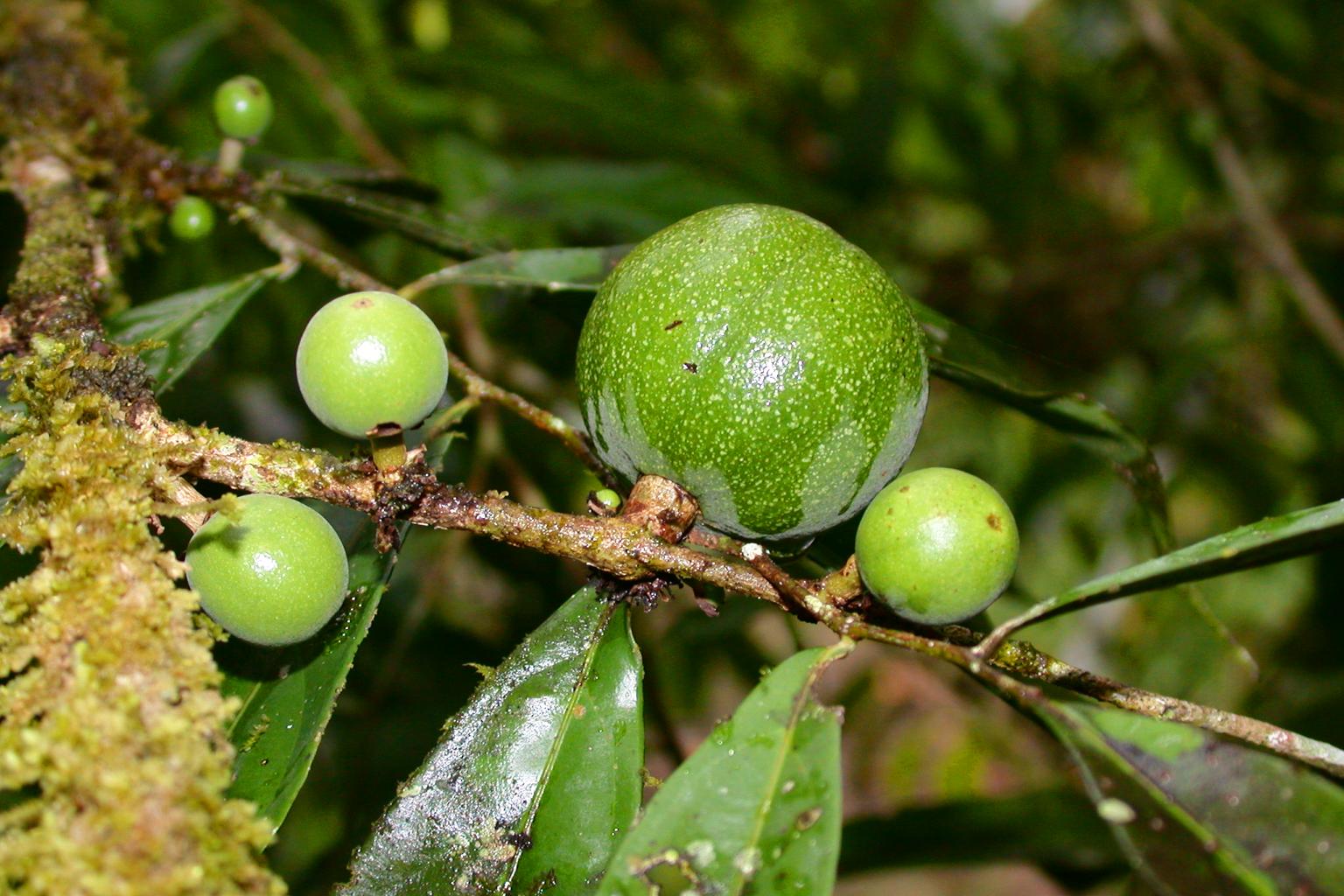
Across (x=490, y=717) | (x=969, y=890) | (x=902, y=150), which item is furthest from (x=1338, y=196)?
(x=490, y=717)

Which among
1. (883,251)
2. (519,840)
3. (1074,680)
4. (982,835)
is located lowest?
(982,835)

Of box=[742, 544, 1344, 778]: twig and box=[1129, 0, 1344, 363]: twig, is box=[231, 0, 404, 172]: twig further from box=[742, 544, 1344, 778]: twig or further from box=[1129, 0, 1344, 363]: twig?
box=[1129, 0, 1344, 363]: twig

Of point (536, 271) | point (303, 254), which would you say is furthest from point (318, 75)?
point (536, 271)

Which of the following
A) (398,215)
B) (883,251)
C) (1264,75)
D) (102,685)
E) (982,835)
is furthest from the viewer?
(883,251)

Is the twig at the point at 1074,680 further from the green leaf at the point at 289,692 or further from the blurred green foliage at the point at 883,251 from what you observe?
the blurred green foliage at the point at 883,251

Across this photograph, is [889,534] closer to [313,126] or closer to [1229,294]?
[313,126]

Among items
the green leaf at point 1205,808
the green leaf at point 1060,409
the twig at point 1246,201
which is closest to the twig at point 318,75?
the green leaf at point 1060,409

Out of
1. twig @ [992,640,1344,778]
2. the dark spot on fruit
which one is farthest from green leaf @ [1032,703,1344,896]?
the dark spot on fruit

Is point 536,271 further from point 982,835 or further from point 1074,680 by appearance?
point 982,835
